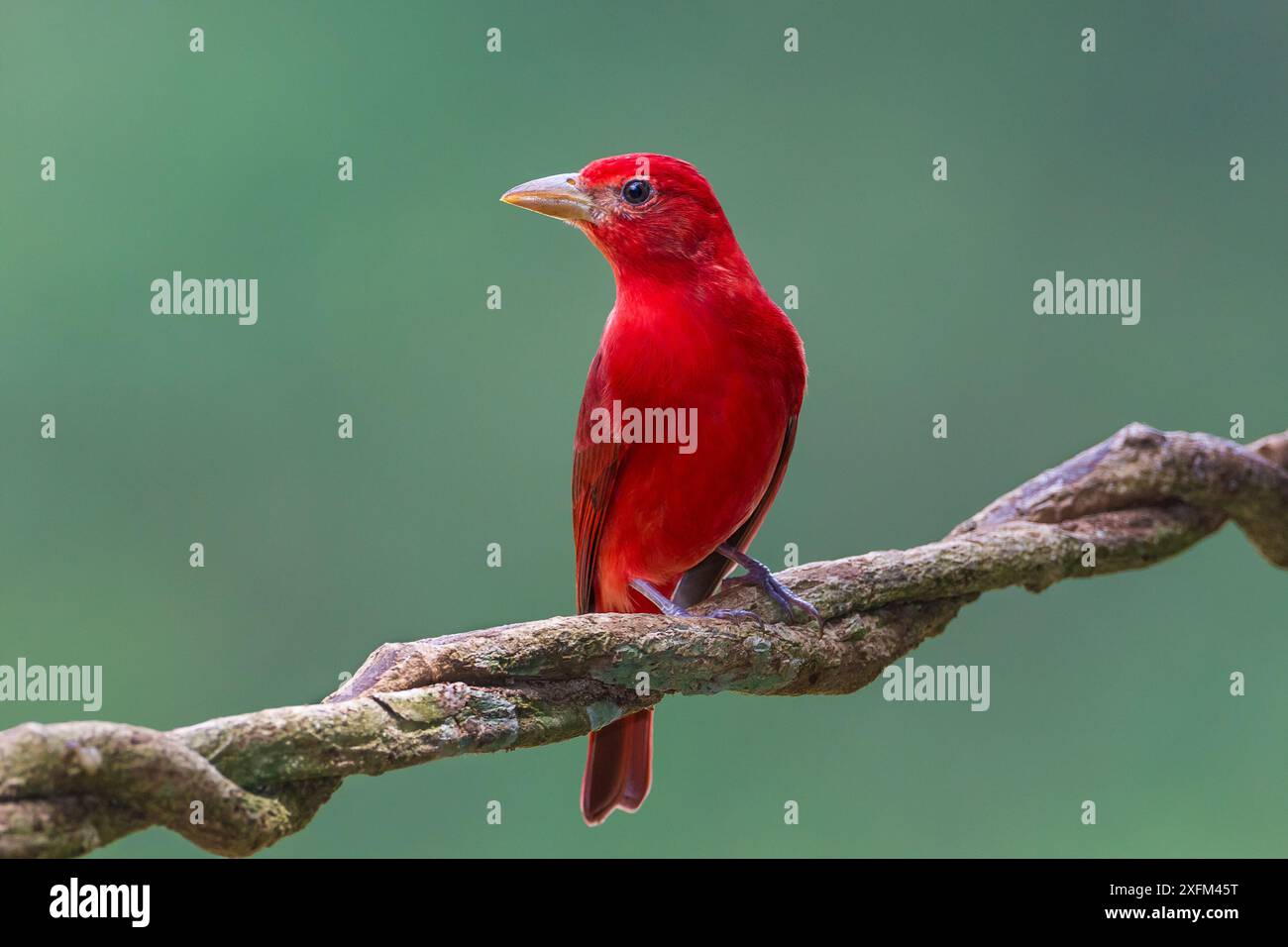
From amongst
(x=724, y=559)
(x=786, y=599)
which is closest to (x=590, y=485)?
(x=724, y=559)

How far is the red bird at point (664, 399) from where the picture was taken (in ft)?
7.16

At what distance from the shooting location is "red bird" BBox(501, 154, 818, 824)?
2.18 metres

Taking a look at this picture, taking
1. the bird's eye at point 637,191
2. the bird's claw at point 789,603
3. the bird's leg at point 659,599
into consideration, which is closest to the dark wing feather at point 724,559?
the bird's leg at point 659,599

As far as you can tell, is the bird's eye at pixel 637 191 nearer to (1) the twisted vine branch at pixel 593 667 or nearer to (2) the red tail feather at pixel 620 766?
(1) the twisted vine branch at pixel 593 667

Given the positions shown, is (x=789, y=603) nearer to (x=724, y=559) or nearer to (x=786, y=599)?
(x=786, y=599)

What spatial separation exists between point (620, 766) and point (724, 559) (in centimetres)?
48

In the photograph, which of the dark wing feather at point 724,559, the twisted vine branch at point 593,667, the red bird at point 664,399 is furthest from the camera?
the dark wing feather at point 724,559

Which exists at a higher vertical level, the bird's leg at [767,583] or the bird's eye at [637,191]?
the bird's eye at [637,191]

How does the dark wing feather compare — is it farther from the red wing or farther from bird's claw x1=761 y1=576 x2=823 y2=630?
bird's claw x1=761 y1=576 x2=823 y2=630

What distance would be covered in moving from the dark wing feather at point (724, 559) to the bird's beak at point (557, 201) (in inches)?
22.1

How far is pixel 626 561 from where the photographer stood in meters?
2.38

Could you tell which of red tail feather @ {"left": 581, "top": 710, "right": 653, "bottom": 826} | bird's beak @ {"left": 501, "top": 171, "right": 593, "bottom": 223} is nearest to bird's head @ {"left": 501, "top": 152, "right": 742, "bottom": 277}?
bird's beak @ {"left": 501, "top": 171, "right": 593, "bottom": 223}

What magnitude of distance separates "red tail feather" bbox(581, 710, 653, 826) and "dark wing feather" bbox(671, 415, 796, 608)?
0.31m

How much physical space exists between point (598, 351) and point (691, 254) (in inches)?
9.8
